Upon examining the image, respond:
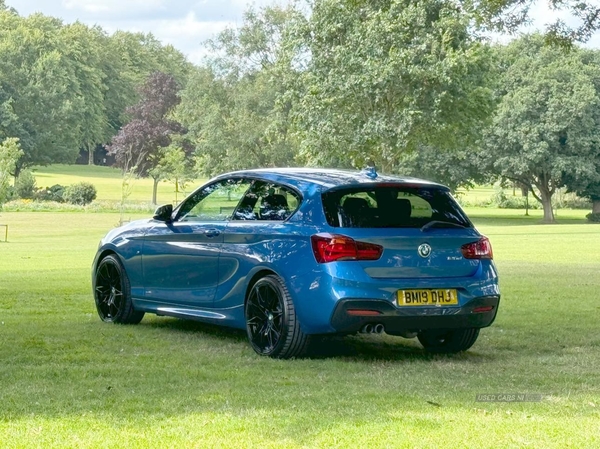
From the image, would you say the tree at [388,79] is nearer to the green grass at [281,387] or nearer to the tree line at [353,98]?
the tree line at [353,98]

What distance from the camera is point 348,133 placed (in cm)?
5159

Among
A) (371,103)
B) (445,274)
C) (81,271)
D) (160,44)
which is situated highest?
(160,44)

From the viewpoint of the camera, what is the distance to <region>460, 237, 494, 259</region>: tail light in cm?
944

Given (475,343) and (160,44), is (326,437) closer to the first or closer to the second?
(475,343)

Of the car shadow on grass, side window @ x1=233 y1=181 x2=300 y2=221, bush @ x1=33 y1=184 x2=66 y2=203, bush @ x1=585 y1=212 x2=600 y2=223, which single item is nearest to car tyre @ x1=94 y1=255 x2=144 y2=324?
the car shadow on grass

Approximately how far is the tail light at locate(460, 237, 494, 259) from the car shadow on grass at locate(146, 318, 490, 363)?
0.90 m

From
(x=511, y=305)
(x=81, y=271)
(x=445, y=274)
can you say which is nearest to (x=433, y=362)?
(x=445, y=274)

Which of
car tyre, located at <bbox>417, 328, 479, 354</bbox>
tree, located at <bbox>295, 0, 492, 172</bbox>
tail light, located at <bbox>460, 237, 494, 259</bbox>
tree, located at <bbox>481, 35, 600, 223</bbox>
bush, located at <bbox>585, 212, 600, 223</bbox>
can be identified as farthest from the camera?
bush, located at <bbox>585, 212, 600, 223</bbox>

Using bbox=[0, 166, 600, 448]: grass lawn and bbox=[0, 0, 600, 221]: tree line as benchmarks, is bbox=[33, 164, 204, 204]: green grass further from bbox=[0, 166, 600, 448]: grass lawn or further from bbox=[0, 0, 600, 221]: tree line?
bbox=[0, 166, 600, 448]: grass lawn

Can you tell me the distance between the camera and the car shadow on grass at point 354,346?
9.52 meters

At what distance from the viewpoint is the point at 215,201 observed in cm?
1067

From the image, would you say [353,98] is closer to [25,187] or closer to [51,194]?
[51,194]

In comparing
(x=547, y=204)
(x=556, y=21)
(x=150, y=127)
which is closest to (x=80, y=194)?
(x=150, y=127)

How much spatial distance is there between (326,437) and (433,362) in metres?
3.52
